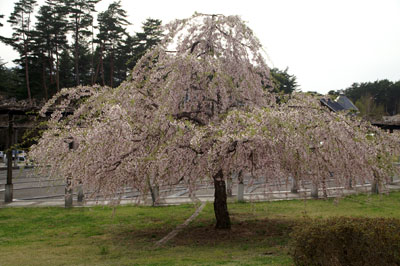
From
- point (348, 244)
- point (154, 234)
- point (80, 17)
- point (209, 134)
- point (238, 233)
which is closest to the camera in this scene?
point (348, 244)

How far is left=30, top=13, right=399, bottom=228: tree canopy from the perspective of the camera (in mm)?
8227

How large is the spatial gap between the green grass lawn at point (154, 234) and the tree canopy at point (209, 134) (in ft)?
4.78

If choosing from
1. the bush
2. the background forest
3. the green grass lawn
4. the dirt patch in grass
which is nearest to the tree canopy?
the dirt patch in grass

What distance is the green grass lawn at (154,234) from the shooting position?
26.4ft

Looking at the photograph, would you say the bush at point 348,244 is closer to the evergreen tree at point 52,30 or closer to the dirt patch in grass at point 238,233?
the dirt patch in grass at point 238,233

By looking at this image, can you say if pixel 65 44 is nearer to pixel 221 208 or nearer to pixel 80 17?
pixel 80 17

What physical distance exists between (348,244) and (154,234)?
6.54 metres

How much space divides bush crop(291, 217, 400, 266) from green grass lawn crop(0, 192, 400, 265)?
3.58ft

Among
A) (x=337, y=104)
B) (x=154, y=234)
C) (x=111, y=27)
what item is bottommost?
(x=154, y=234)

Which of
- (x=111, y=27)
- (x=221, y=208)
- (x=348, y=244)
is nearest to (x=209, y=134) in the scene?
(x=221, y=208)

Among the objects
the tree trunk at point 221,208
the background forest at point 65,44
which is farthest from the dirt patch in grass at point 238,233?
the background forest at point 65,44

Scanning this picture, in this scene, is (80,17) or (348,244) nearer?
(348,244)

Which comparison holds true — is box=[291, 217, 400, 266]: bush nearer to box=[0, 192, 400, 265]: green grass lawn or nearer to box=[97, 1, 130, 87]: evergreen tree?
box=[0, 192, 400, 265]: green grass lawn

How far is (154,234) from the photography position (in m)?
10.9
